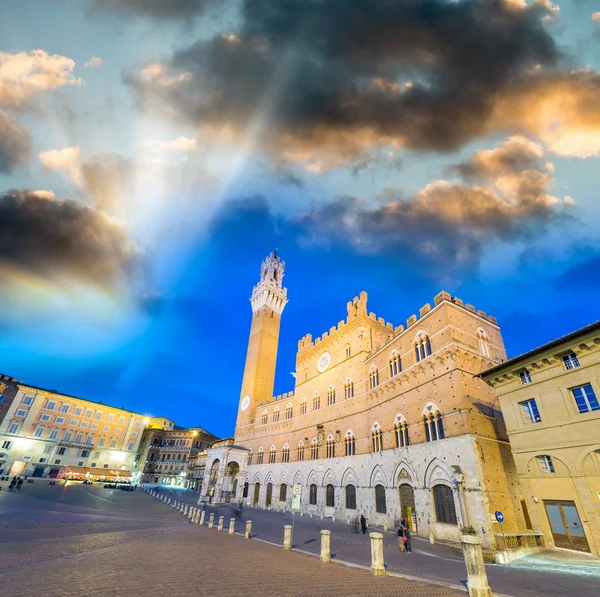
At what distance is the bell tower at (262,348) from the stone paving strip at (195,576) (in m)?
35.8

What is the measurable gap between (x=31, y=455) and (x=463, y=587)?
68.3 metres

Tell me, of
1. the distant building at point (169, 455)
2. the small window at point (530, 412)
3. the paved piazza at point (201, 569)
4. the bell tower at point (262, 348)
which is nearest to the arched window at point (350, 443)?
the paved piazza at point (201, 569)

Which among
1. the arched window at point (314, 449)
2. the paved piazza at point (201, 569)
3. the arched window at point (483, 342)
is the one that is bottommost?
the paved piazza at point (201, 569)

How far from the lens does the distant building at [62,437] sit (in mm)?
50938

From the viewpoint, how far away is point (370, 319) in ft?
106

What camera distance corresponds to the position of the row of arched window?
19438 millimetres

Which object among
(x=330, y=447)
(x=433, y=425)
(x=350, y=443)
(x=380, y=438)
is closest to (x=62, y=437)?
(x=330, y=447)

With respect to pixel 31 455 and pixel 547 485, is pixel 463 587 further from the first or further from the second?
pixel 31 455

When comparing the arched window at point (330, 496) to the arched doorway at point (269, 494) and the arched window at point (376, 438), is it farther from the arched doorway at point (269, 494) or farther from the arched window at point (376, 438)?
the arched doorway at point (269, 494)

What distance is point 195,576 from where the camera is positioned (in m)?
8.20

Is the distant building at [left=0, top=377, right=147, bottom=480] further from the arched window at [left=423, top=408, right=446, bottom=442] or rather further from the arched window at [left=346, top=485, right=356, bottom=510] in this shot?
the arched window at [left=423, top=408, right=446, bottom=442]

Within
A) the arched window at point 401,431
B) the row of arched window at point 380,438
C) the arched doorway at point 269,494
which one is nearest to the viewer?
the row of arched window at point 380,438

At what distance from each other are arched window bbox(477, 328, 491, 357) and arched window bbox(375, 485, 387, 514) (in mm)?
12347

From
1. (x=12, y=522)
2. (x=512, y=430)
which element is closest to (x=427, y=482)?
(x=512, y=430)
